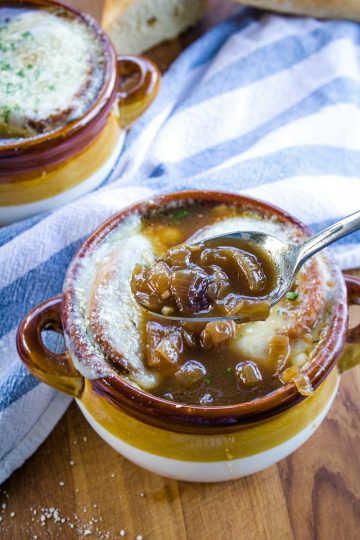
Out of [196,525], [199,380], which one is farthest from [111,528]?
[199,380]

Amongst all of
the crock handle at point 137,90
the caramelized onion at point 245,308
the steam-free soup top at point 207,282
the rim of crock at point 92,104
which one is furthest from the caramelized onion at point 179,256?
the crock handle at point 137,90

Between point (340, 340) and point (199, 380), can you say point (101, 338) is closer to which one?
point (199, 380)

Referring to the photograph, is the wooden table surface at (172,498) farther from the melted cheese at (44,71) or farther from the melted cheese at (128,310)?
the melted cheese at (44,71)

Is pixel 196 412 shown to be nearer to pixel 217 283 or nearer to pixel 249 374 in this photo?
pixel 249 374

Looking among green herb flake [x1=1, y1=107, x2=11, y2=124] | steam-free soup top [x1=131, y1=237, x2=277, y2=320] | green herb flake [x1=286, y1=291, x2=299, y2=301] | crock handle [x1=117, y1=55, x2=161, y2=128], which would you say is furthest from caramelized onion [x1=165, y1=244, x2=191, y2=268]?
crock handle [x1=117, y1=55, x2=161, y2=128]

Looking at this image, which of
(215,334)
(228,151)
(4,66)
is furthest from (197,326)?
(4,66)

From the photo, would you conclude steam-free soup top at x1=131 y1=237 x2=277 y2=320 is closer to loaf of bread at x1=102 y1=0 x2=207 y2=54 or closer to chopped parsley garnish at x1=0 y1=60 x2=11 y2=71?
chopped parsley garnish at x1=0 y1=60 x2=11 y2=71
